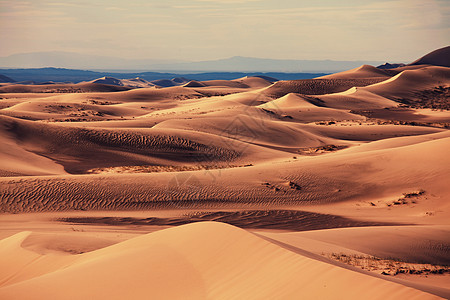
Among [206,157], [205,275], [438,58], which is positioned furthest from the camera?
[438,58]

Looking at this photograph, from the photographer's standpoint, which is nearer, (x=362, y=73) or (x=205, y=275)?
(x=205, y=275)

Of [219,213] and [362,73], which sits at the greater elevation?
[362,73]

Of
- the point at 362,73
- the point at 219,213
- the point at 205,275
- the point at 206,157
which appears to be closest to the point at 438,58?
the point at 362,73

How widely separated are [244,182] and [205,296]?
12.3 meters

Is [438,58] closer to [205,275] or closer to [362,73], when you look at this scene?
[362,73]

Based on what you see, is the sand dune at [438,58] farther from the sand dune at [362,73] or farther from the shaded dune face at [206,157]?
the shaded dune face at [206,157]

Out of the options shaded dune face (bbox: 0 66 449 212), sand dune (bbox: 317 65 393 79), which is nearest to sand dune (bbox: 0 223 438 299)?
shaded dune face (bbox: 0 66 449 212)

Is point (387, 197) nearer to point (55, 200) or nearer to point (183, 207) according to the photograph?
point (183, 207)

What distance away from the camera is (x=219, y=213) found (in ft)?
51.9

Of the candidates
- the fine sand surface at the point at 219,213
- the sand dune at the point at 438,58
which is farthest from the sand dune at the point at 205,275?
the sand dune at the point at 438,58

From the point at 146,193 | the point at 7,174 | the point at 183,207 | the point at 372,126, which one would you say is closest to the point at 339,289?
the point at 183,207

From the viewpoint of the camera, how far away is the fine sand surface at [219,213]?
22.8 feet

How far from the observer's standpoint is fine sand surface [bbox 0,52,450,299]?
694cm

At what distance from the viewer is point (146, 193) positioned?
17.3m
